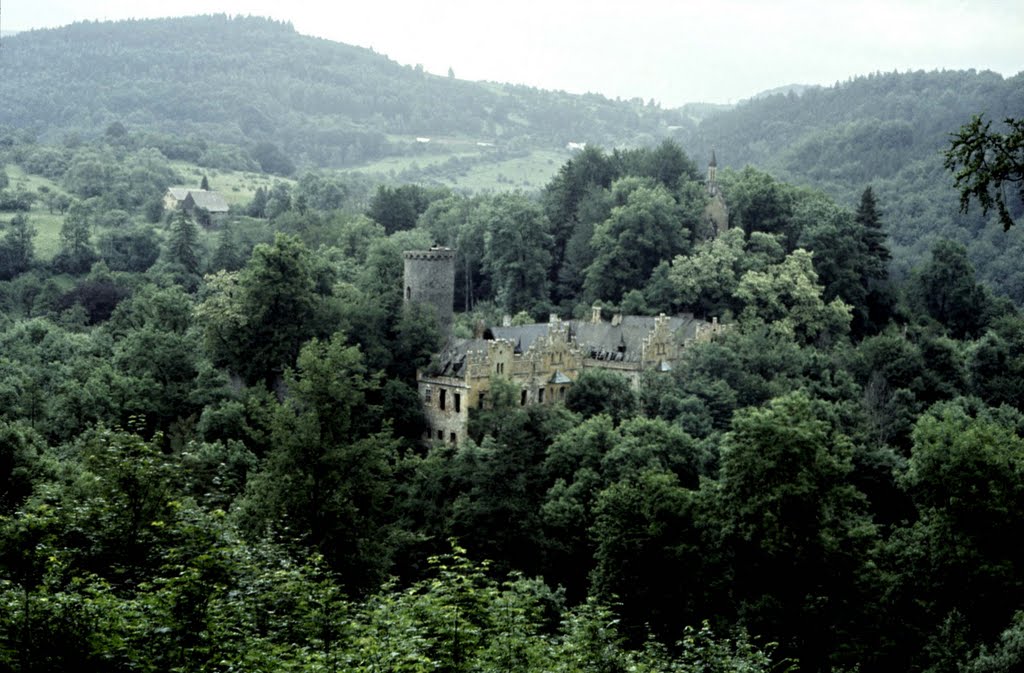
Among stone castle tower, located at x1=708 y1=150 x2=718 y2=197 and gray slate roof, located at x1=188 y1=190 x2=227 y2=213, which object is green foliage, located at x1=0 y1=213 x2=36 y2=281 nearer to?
gray slate roof, located at x1=188 y1=190 x2=227 y2=213

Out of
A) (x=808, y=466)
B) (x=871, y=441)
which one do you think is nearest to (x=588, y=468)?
(x=808, y=466)

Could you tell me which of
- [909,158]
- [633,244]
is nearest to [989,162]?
[633,244]

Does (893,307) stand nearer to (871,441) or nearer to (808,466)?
(871,441)

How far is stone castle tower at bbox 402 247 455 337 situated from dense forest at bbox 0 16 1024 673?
1.61 metres

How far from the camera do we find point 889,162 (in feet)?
542

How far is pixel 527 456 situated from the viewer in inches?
2202

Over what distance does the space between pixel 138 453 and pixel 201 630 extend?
39.9 ft

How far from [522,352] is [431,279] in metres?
6.24

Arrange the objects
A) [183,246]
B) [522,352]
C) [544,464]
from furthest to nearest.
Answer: [183,246]
[522,352]
[544,464]

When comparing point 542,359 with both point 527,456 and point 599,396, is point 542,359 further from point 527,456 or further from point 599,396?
point 527,456

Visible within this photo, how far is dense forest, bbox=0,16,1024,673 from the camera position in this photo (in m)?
28.9

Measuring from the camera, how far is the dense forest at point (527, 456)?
28938 mm

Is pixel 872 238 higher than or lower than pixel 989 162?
lower

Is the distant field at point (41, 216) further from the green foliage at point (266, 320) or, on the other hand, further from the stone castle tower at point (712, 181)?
the stone castle tower at point (712, 181)
